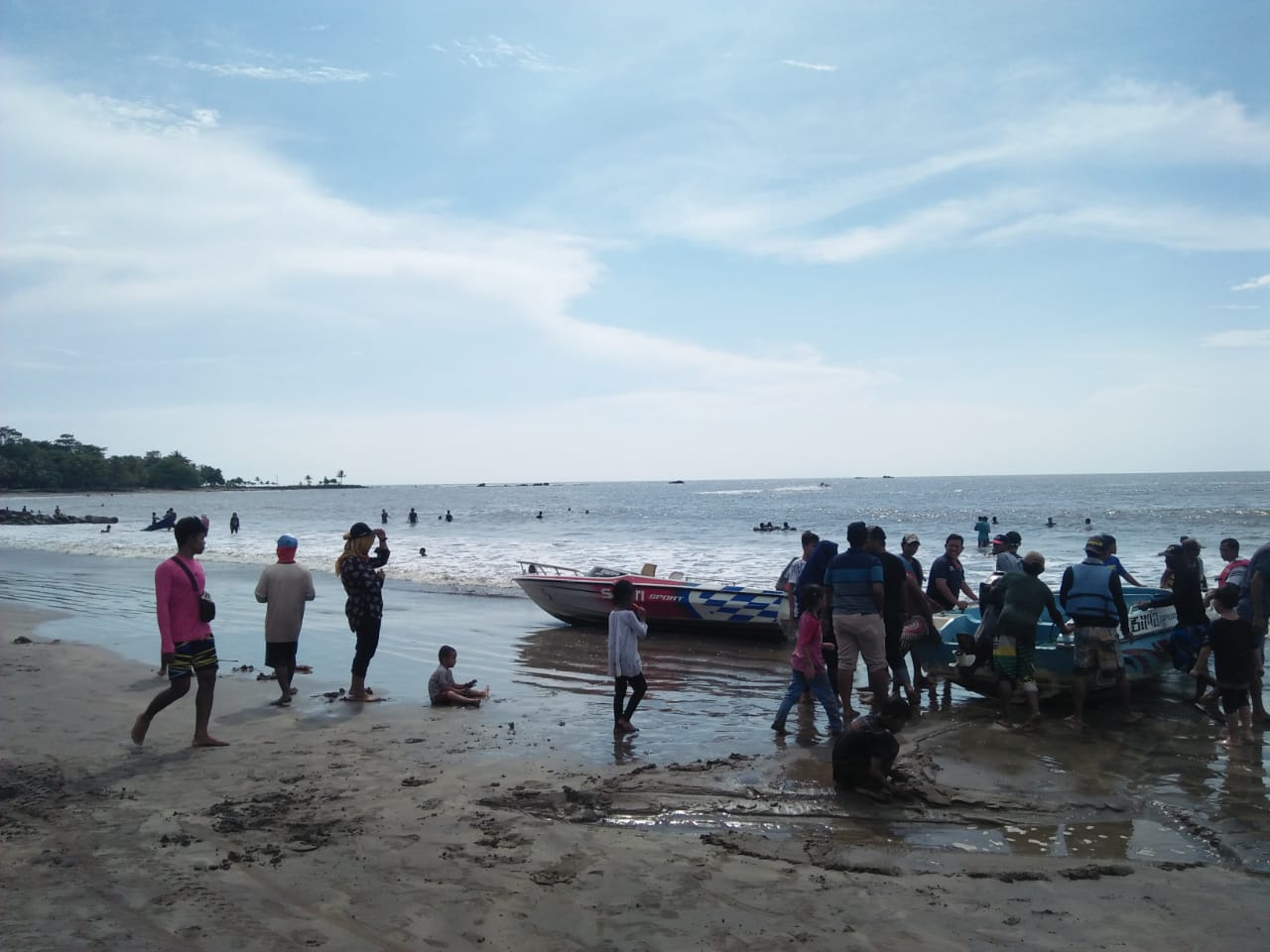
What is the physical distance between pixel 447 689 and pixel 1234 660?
7.40 m

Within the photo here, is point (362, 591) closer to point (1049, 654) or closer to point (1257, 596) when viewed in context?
point (1049, 654)

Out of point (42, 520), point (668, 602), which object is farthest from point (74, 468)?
point (668, 602)

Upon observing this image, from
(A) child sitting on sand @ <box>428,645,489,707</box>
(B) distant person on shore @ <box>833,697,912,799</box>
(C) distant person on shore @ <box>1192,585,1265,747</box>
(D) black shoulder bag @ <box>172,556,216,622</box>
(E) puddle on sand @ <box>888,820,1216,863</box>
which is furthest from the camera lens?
(A) child sitting on sand @ <box>428,645,489,707</box>

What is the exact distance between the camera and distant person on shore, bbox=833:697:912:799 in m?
6.27

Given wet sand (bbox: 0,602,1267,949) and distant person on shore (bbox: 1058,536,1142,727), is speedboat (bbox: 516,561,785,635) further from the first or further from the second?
wet sand (bbox: 0,602,1267,949)

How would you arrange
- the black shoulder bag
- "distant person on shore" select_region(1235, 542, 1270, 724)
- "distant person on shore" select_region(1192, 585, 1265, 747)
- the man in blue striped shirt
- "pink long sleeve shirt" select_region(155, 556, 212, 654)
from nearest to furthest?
"pink long sleeve shirt" select_region(155, 556, 212, 654)
the black shoulder bag
"distant person on shore" select_region(1192, 585, 1265, 747)
the man in blue striped shirt
"distant person on shore" select_region(1235, 542, 1270, 724)

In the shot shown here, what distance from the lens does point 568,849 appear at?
5262 millimetres

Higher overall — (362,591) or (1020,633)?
(362,591)

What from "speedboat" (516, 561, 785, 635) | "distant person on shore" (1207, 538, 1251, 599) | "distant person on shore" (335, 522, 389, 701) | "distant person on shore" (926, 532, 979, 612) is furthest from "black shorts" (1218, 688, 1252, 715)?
"distant person on shore" (335, 522, 389, 701)

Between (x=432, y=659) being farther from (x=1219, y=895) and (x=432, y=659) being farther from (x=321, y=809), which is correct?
(x=1219, y=895)

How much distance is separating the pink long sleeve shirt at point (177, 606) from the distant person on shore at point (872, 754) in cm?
482

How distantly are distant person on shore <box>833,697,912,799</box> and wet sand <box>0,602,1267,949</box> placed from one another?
20 centimetres

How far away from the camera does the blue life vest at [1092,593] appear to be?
8.54 metres

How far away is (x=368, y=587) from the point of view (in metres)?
9.24
